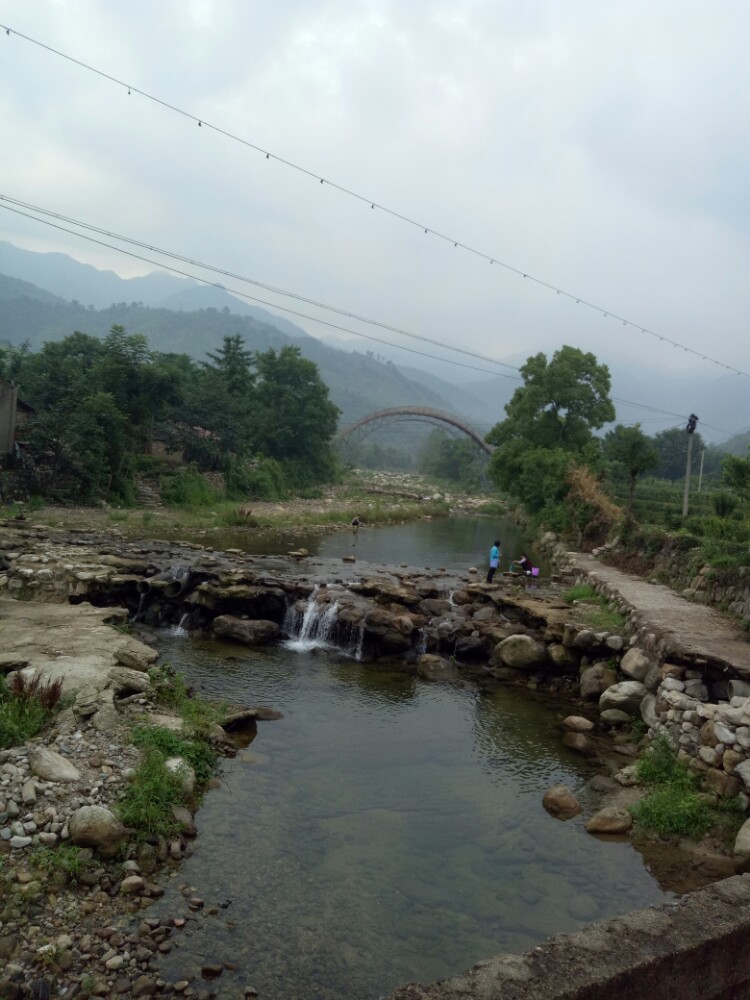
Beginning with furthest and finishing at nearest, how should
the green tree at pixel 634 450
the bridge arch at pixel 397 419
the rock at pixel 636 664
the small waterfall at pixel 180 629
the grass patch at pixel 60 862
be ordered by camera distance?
the bridge arch at pixel 397 419 < the green tree at pixel 634 450 < the small waterfall at pixel 180 629 < the rock at pixel 636 664 < the grass patch at pixel 60 862

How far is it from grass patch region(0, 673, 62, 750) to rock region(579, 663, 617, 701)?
334 inches

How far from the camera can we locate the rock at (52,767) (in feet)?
22.0

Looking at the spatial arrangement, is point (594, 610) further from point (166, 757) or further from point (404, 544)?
point (404, 544)

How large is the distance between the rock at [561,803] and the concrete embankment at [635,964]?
412 centimetres

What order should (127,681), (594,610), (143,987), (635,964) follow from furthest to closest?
1. (594,610)
2. (127,681)
3. (143,987)
4. (635,964)

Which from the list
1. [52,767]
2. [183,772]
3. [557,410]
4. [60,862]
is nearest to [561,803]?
[183,772]

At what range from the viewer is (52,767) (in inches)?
267

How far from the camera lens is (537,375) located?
37250 mm

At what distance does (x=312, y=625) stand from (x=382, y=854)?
26.2 ft


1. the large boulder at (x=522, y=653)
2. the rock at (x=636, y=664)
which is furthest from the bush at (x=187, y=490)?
the rock at (x=636, y=664)

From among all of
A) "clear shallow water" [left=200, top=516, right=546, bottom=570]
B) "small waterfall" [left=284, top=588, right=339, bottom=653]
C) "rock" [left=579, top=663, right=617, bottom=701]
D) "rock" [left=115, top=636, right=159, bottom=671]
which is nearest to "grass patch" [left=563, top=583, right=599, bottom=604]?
"rock" [left=579, top=663, right=617, bottom=701]

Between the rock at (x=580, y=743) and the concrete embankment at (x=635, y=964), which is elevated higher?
the concrete embankment at (x=635, y=964)

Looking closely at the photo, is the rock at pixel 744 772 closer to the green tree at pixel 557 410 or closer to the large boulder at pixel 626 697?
the large boulder at pixel 626 697

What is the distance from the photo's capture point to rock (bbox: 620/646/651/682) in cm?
1103
